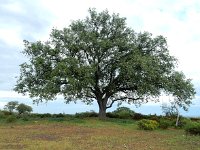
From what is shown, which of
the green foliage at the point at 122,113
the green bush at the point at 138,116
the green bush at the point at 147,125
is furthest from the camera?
the green foliage at the point at 122,113

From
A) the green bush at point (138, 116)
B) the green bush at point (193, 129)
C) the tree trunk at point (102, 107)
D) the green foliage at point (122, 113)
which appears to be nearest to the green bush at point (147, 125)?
the green bush at point (193, 129)

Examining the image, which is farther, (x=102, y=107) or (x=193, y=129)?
(x=102, y=107)

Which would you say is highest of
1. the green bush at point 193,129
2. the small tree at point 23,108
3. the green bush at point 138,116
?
the small tree at point 23,108

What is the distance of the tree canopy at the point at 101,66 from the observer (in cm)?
4109

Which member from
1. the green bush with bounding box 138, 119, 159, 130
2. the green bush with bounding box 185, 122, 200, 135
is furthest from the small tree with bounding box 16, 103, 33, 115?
the green bush with bounding box 185, 122, 200, 135

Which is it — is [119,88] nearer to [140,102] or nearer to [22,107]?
[140,102]

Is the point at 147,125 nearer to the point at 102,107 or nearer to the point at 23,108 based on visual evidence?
the point at 102,107

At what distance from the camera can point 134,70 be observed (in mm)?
41438

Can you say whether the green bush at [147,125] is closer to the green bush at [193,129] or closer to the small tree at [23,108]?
the green bush at [193,129]

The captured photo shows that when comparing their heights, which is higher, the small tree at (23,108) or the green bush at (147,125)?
the small tree at (23,108)

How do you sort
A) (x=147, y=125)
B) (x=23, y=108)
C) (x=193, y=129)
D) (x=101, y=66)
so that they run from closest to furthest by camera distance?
(x=193, y=129) → (x=147, y=125) → (x=101, y=66) → (x=23, y=108)

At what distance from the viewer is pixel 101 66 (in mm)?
43938

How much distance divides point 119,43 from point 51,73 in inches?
299

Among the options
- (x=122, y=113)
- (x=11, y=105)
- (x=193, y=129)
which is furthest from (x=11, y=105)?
(x=193, y=129)
